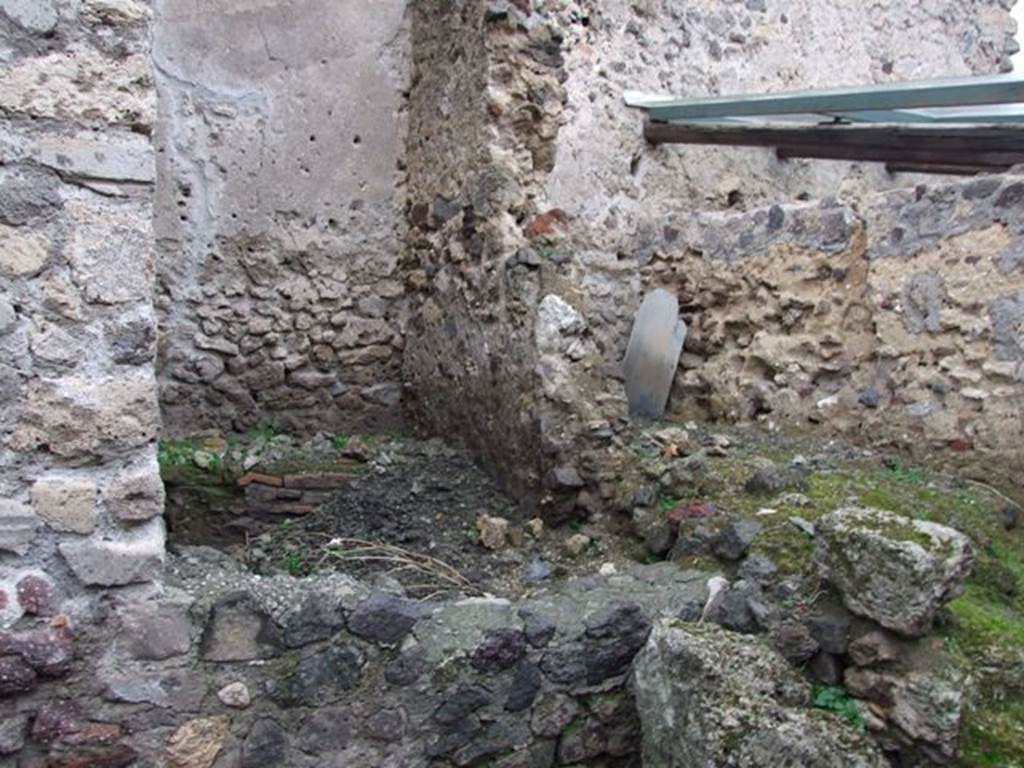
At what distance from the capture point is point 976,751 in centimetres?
217

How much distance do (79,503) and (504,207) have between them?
2234mm

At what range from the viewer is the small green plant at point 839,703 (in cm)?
238

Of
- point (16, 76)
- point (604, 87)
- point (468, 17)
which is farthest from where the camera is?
point (604, 87)

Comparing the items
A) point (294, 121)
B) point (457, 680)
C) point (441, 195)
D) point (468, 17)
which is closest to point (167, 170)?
point (294, 121)

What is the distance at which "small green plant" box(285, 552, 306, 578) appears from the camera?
3.01 metres

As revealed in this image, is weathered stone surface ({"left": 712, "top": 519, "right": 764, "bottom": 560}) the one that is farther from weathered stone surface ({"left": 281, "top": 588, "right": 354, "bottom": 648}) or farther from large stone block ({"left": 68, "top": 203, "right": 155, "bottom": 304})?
large stone block ({"left": 68, "top": 203, "right": 155, "bottom": 304})

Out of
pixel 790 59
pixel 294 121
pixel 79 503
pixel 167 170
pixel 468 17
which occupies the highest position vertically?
pixel 790 59

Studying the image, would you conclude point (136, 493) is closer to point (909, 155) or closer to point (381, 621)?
point (381, 621)

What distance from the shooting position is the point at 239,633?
2.34 meters

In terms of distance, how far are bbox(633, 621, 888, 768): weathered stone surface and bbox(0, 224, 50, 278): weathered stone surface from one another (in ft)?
5.98

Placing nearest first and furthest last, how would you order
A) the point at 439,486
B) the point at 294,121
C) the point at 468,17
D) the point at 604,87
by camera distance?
1. the point at 439,486
2. the point at 468,17
3. the point at 294,121
4. the point at 604,87

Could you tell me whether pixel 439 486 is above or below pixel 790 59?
below

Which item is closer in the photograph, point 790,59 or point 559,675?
point 559,675

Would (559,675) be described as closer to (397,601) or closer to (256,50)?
(397,601)
